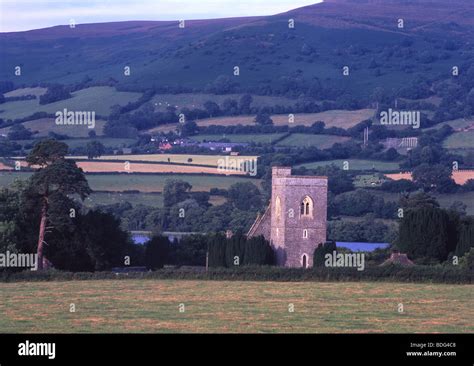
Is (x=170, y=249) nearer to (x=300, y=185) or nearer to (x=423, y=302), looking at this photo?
(x=300, y=185)

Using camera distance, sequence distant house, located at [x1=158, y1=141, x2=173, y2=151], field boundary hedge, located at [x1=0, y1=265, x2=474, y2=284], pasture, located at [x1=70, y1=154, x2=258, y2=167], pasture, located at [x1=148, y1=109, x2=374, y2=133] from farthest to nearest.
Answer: pasture, located at [x1=148, y1=109, x2=374, y2=133]
distant house, located at [x1=158, y1=141, x2=173, y2=151]
pasture, located at [x1=70, y1=154, x2=258, y2=167]
field boundary hedge, located at [x1=0, y1=265, x2=474, y2=284]

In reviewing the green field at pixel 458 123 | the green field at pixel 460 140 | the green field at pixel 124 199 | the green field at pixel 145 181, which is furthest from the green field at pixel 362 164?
the green field at pixel 458 123

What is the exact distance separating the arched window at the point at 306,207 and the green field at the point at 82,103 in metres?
87.9

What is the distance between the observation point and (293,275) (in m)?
57.1

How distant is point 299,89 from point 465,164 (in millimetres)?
63175

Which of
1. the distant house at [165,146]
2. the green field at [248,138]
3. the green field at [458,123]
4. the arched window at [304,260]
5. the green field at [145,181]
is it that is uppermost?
the green field at [458,123]

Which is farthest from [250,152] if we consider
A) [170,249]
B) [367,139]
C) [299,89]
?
[170,249]

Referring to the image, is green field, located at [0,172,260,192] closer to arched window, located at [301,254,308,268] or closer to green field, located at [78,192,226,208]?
green field, located at [78,192,226,208]

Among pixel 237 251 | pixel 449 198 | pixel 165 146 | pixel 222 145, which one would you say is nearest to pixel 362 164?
pixel 222 145

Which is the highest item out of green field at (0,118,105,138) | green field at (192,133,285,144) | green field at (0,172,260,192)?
green field at (0,118,105,138)

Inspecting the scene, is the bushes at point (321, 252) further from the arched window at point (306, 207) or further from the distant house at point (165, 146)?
the distant house at point (165, 146)

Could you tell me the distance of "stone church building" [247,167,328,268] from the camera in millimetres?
72688

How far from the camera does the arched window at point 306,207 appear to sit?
73938 millimetres

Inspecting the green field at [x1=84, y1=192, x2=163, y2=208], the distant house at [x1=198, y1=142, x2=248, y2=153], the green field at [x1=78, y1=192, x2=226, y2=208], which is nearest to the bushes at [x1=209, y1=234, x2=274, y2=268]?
the green field at [x1=78, y1=192, x2=226, y2=208]
